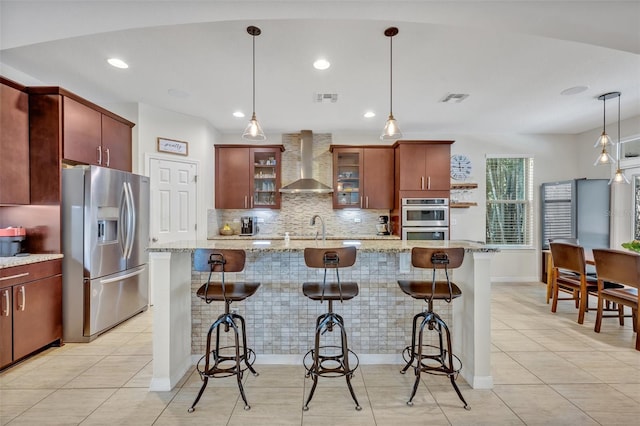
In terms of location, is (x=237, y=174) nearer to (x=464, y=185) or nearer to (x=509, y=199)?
(x=464, y=185)

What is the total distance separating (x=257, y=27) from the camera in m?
2.36

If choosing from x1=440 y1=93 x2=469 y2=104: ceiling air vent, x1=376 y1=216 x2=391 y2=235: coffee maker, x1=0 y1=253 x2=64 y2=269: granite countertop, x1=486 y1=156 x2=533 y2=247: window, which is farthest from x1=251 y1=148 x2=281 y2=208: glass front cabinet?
x1=486 y1=156 x2=533 y2=247: window

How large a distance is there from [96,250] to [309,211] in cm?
317

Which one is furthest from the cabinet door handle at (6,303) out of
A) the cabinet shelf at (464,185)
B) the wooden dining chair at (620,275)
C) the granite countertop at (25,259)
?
the cabinet shelf at (464,185)

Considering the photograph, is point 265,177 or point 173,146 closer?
point 173,146

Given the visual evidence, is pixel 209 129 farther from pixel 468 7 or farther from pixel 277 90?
pixel 468 7

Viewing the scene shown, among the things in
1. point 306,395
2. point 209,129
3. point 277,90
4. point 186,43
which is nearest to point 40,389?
point 306,395

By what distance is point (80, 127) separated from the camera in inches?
122

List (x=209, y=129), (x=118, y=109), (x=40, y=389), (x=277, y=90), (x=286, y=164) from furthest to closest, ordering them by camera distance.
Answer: (x=286, y=164) < (x=209, y=129) < (x=118, y=109) < (x=277, y=90) < (x=40, y=389)

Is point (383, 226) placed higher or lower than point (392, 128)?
lower

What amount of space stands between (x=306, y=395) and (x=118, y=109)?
410 centimetres

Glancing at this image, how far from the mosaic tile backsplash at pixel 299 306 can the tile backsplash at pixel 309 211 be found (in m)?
2.89

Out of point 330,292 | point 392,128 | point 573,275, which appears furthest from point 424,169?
point 330,292

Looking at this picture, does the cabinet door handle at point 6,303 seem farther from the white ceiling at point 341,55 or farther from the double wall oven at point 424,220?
the double wall oven at point 424,220
